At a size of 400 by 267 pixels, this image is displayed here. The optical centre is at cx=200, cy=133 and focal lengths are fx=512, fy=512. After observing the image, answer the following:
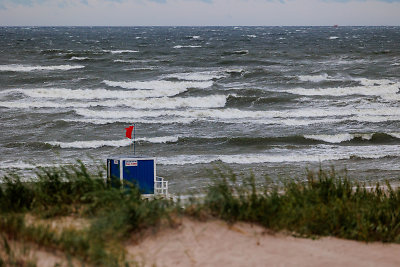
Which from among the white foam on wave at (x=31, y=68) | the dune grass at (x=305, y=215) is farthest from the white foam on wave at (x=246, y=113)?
the dune grass at (x=305, y=215)

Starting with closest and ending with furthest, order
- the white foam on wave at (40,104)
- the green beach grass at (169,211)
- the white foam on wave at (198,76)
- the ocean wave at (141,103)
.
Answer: the green beach grass at (169,211), the white foam on wave at (40,104), the ocean wave at (141,103), the white foam on wave at (198,76)

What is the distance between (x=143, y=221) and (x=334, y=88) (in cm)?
3016

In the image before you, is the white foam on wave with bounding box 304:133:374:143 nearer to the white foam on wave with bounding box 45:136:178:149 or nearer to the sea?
the sea

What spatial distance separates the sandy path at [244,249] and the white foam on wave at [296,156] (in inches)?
442

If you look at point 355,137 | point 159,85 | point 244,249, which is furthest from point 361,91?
point 244,249

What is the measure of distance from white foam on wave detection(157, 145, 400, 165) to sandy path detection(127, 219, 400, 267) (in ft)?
36.8

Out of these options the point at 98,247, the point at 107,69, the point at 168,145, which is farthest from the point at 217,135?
the point at 107,69

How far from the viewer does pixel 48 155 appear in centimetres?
1850

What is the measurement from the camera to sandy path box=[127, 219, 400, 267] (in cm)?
580

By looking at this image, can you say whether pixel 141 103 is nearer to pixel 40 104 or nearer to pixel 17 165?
pixel 40 104

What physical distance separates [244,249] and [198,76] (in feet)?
114

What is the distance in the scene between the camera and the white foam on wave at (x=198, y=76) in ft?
128

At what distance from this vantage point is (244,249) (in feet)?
19.9

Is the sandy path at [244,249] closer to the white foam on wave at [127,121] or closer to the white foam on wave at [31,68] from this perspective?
the white foam on wave at [127,121]
